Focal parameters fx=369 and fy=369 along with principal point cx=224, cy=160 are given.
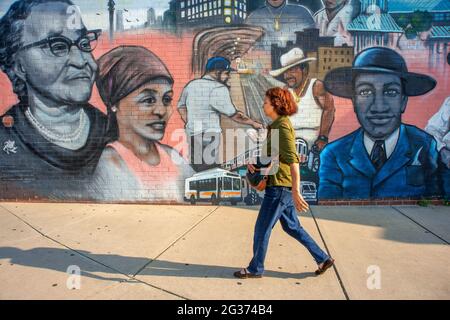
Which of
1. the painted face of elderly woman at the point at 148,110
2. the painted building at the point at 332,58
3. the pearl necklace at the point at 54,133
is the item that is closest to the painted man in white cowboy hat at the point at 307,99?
the painted building at the point at 332,58

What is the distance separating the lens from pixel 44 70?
21.1 feet

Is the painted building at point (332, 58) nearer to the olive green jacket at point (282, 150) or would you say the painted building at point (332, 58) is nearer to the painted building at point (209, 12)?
the painted building at point (209, 12)

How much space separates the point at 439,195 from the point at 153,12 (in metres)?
5.60

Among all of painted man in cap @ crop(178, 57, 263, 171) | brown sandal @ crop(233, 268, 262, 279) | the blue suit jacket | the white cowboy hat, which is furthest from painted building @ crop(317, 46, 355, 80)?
brown sandal @ crop(233, 268, 262, 279)

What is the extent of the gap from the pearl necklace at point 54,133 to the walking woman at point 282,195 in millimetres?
4189

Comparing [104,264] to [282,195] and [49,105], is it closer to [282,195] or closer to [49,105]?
[282,195]

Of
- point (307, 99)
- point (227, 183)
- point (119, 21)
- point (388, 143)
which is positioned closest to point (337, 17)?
point (307, 99)

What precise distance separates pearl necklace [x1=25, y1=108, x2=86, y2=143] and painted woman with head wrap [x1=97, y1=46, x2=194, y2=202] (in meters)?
0.60

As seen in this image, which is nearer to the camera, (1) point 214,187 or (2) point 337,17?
(2) point 337,17

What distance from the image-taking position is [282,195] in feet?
10.9

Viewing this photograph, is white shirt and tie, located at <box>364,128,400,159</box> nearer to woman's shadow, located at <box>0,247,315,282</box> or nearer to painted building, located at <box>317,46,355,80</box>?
painted building, located at <box>317,46,355,80</box>

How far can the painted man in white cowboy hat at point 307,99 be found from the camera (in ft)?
19.7

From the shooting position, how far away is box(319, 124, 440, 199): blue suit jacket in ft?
19.8

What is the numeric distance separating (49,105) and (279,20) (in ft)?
13.8
